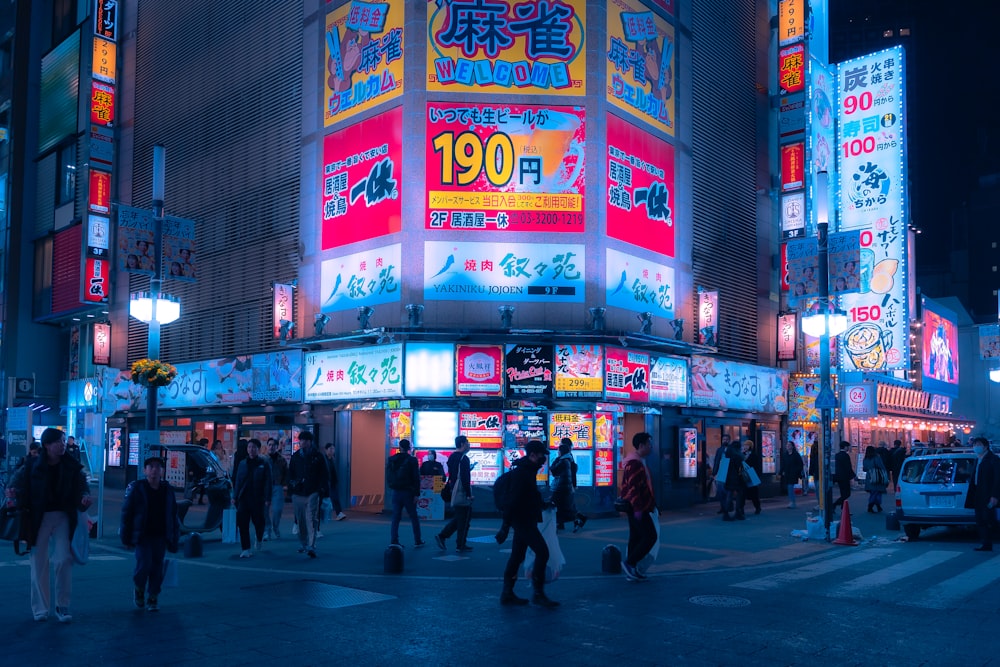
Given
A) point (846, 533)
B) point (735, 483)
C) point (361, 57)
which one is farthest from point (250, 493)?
point (361, 57)

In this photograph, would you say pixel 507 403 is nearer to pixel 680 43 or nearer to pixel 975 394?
pixel 680 43

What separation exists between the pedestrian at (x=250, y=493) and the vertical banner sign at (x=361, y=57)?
11.4 meters

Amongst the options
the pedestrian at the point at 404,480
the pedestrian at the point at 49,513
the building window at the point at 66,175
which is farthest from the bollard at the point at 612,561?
the building window at the point at 66,175

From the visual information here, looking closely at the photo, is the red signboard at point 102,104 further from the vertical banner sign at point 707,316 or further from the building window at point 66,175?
the vertical banner sign at point 707,316

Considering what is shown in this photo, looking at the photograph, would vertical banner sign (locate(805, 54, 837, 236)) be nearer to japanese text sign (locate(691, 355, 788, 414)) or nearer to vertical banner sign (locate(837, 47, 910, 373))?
vertical banner sign (locate(837, 47, 910, 373))

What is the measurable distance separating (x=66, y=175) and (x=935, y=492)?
3626 centimetres

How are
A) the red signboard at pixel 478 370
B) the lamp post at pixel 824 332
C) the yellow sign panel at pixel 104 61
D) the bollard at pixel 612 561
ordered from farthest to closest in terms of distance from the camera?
the yellow sign panel at pixel 104 61, the red signboard at pixel 478 370, the lamp post at pixel 824 332, the bollard at pixel 612 561

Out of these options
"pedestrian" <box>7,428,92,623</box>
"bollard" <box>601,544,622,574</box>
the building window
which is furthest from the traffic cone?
the building window

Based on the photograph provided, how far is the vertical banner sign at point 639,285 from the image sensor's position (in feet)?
75.1

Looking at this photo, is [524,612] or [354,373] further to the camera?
[354,373]

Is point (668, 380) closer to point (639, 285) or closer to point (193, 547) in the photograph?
point (639, 285)

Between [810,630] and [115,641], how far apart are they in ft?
21.5

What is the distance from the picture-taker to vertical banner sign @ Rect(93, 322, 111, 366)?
3578 centimetres

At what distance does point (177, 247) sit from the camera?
18.2 meters
